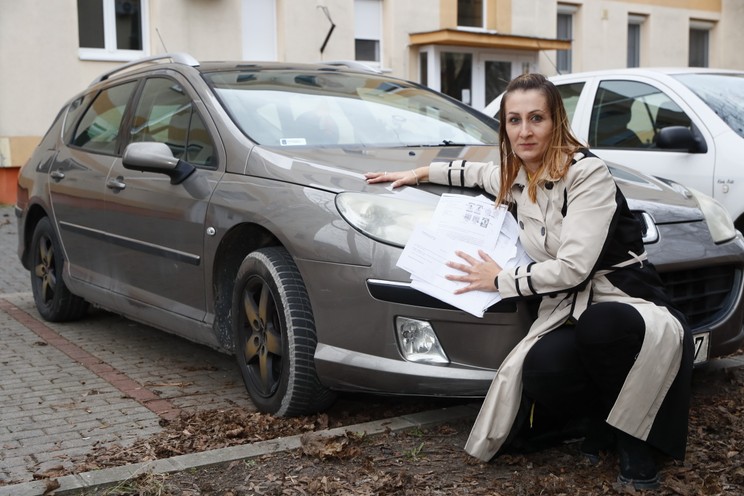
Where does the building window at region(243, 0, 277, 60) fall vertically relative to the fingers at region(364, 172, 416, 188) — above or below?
above

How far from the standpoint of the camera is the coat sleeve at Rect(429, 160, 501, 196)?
3994 millimetres

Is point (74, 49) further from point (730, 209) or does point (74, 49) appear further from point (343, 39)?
point (730, 209)

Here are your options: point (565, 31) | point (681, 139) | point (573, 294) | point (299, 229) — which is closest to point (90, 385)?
point (299, 229)

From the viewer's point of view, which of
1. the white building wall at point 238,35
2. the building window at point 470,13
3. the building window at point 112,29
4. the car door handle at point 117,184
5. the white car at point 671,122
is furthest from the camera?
the building window at point 470,13

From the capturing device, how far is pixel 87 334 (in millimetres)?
6367

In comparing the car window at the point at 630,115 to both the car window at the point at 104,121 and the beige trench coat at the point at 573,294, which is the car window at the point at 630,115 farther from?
the beige trench coat at the point at 573,294

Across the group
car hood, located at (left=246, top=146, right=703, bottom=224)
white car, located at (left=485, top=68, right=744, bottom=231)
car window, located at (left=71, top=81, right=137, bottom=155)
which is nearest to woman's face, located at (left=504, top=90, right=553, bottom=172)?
car hood, located at (left=246, top=146, right=703, bottom=224)

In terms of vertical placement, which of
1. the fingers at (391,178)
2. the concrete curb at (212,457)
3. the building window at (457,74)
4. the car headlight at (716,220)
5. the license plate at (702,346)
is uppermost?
the building window at (457,74)

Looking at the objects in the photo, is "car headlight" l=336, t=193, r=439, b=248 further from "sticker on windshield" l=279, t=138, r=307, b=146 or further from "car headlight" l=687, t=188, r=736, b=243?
"car headlight" l=687, t=188, r=736, b=243

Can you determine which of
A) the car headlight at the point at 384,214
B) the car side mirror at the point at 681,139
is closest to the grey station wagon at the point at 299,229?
the car headlight at the point at 384,214

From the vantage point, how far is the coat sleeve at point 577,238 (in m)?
3.41

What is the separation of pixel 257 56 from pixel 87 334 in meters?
12.6

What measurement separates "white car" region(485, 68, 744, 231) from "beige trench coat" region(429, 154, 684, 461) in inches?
123

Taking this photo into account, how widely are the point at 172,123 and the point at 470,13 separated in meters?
17.7
